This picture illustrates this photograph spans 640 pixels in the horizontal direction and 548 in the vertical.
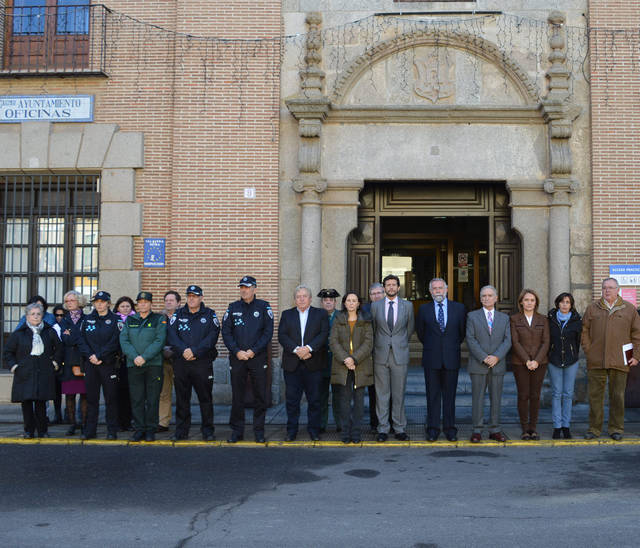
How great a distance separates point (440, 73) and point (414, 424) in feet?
18.6

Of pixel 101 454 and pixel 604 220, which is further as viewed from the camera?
pixel 604 220

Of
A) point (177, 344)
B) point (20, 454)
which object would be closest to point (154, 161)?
point (177, 344)

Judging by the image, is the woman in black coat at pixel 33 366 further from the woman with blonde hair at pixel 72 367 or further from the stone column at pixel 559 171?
the stone column at pixel 559 171

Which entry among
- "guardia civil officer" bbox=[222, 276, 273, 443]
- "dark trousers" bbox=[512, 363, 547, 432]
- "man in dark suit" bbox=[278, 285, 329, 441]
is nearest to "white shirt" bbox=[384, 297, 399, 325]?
"man in dark suit" bbox=[278, 285, 329, 441]

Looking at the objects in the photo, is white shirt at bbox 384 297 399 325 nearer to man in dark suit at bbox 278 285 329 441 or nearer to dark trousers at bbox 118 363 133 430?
man in dark suit at bbox 278 285 329 441

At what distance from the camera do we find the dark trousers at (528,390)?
26.8ft

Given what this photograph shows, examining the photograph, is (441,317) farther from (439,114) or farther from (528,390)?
(439,114)

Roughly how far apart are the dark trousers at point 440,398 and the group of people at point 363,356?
1 cm

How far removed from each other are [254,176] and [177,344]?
3932 mm

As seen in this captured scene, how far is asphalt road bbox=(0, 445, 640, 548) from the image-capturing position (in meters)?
4.64

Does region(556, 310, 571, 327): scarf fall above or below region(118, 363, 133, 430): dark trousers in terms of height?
above

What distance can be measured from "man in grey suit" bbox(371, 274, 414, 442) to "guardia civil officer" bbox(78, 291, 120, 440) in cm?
318

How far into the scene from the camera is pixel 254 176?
11281 millimetres

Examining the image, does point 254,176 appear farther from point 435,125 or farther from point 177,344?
point 177,344
